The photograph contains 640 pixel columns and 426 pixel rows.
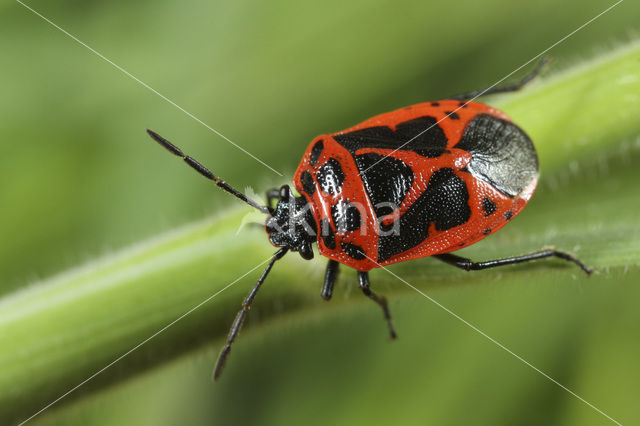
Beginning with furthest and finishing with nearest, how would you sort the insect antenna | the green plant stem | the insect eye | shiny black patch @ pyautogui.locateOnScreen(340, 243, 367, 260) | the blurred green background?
the blurred green background
the insect eye
the insect antenna
shiny black patch @ pyautogui.locateOnScreen(340, 243, 367, 260)
the green plant stem

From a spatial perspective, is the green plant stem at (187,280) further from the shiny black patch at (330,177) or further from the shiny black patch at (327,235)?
the shiny black patch at (330,177)

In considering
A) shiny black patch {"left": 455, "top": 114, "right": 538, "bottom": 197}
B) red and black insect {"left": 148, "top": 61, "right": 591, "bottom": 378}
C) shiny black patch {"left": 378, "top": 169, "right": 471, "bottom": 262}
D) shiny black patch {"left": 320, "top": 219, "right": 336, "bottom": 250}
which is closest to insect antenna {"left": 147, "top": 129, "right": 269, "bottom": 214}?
red and black insect {"left": 148, "top": 61, "right": 591, "bottom": 378}

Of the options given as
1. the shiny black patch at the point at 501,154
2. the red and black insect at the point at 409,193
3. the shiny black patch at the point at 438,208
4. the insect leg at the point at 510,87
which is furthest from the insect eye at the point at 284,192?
the insect leg at the point at 510,87

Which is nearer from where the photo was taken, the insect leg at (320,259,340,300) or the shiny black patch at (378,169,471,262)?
the insect leg at (320,259,340,300)

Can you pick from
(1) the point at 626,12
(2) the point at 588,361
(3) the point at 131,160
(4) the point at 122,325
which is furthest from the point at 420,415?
(1) the point at 626,12

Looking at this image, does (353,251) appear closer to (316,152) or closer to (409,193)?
(409,193)

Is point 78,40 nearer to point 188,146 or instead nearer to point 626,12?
point 188,146

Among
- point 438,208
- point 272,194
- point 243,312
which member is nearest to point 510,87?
point 438,208

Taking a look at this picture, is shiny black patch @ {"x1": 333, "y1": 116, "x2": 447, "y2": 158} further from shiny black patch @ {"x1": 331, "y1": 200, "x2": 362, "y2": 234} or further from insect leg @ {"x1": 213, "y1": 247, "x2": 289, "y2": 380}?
insect leg @ {"x1": 213, "y1": 247, "x2": 289, "y2": 380}
